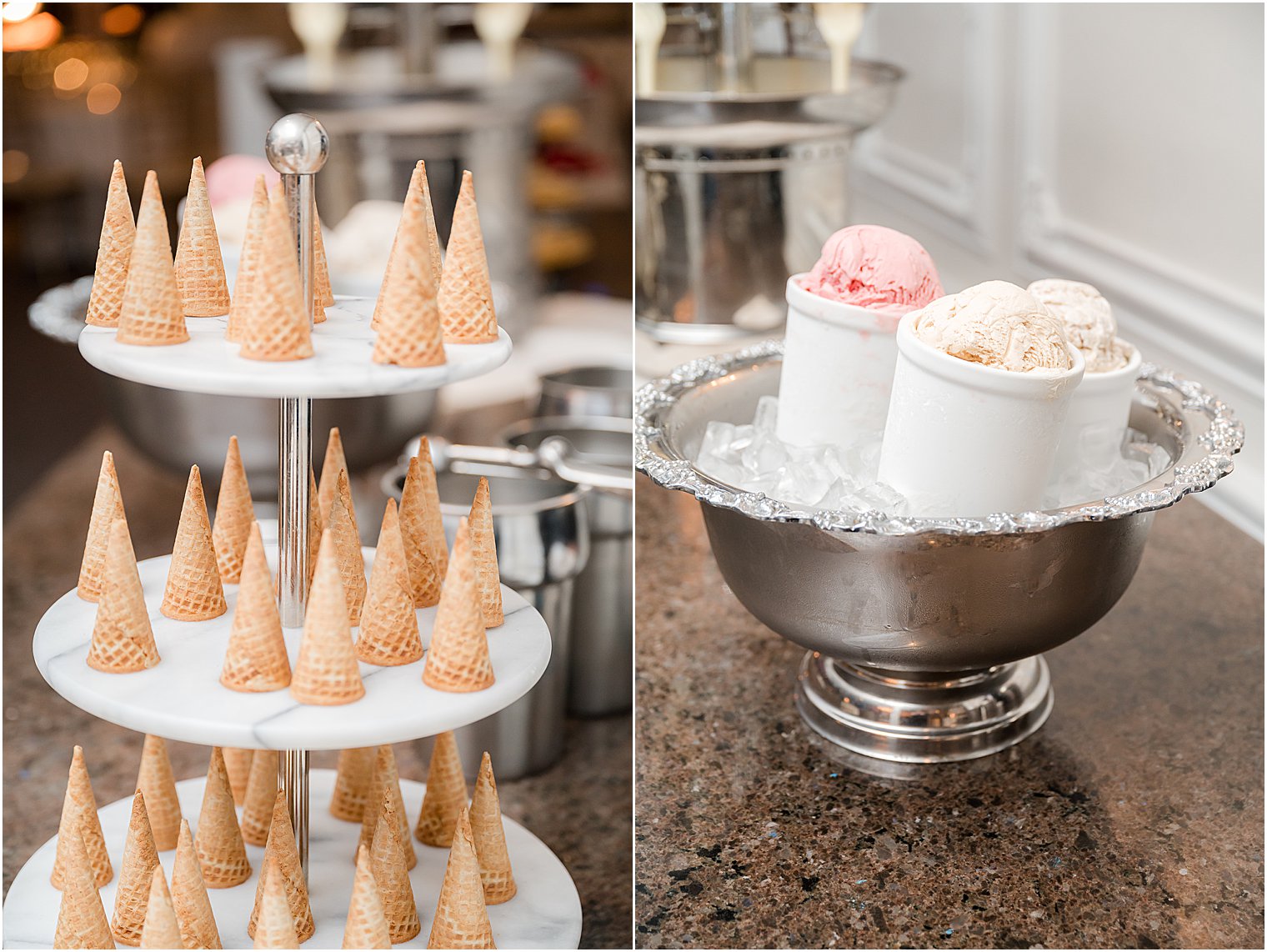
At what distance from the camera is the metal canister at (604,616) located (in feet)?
3.99

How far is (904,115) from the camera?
243 centimetres

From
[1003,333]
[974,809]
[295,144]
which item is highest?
Answer: [295,144]

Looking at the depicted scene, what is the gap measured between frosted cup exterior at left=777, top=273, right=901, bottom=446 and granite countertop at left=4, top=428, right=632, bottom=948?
1.35 ft

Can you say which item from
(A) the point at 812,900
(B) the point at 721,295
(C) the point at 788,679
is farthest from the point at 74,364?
(A) the point at 812,900

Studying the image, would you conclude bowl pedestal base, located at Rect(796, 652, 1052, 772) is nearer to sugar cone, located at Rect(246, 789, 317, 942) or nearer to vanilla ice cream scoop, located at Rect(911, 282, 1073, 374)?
vanilla ice cream scoop, located at Rect(911, 282, 1073, 374)

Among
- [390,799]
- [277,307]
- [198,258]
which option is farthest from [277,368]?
[390,799]

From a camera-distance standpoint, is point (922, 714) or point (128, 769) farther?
point (128, 769)

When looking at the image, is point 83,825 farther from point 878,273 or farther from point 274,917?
point 878,273

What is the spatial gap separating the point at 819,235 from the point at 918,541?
903 mm

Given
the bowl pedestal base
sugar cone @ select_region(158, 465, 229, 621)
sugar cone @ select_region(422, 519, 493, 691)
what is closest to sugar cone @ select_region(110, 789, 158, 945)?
sugar cone @ select_region(158, 465, 229, 621)

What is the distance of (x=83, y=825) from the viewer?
0.76 meters

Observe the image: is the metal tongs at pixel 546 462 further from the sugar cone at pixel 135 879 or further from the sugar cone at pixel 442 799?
the sugar cone at pixel 135 879

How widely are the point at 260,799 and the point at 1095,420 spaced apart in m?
0.64

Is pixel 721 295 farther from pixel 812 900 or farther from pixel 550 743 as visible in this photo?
pixel 812 900
